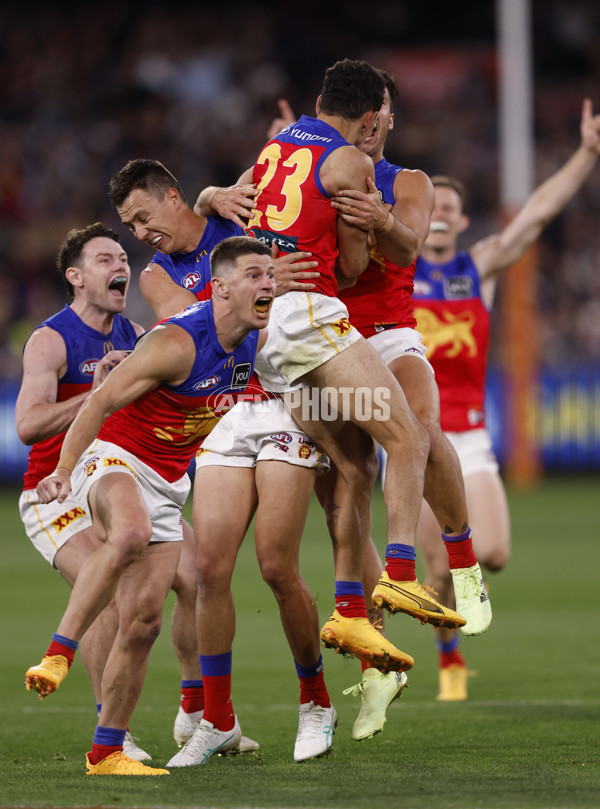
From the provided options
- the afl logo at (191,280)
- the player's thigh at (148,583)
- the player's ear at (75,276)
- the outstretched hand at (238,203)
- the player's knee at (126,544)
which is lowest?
the player's thigh at (148,583)

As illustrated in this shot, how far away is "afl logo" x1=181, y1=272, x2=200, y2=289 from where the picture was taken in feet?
23.3

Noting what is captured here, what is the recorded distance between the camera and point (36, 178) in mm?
23375

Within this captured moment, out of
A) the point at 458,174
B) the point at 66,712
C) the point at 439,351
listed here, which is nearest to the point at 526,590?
the point at 439,351

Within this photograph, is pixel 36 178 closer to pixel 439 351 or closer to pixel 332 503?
pixel 439 351

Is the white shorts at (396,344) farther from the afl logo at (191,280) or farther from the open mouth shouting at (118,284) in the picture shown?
the open mouth shouting at (118,284)

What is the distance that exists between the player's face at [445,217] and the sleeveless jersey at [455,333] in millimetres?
230

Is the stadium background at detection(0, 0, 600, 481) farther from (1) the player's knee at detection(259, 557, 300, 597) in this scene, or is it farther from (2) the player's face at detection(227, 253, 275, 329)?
(2) the player's face at detection(227, 253, 275, 329)

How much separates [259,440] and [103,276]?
138cm

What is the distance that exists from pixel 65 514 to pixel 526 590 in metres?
7.18

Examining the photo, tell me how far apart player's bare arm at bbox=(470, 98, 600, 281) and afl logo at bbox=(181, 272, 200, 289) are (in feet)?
9.31

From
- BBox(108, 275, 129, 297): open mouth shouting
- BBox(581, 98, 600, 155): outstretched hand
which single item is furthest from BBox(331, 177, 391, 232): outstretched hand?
BBox(581, 98, 600, 155): outstretched hand

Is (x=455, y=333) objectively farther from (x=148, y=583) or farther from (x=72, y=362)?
(x=148, y=583)

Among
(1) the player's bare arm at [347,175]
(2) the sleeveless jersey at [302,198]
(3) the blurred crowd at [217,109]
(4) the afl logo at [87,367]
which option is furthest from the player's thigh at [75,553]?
(3) the blurred crowd at [217,109]

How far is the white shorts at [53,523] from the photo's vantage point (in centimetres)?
716
